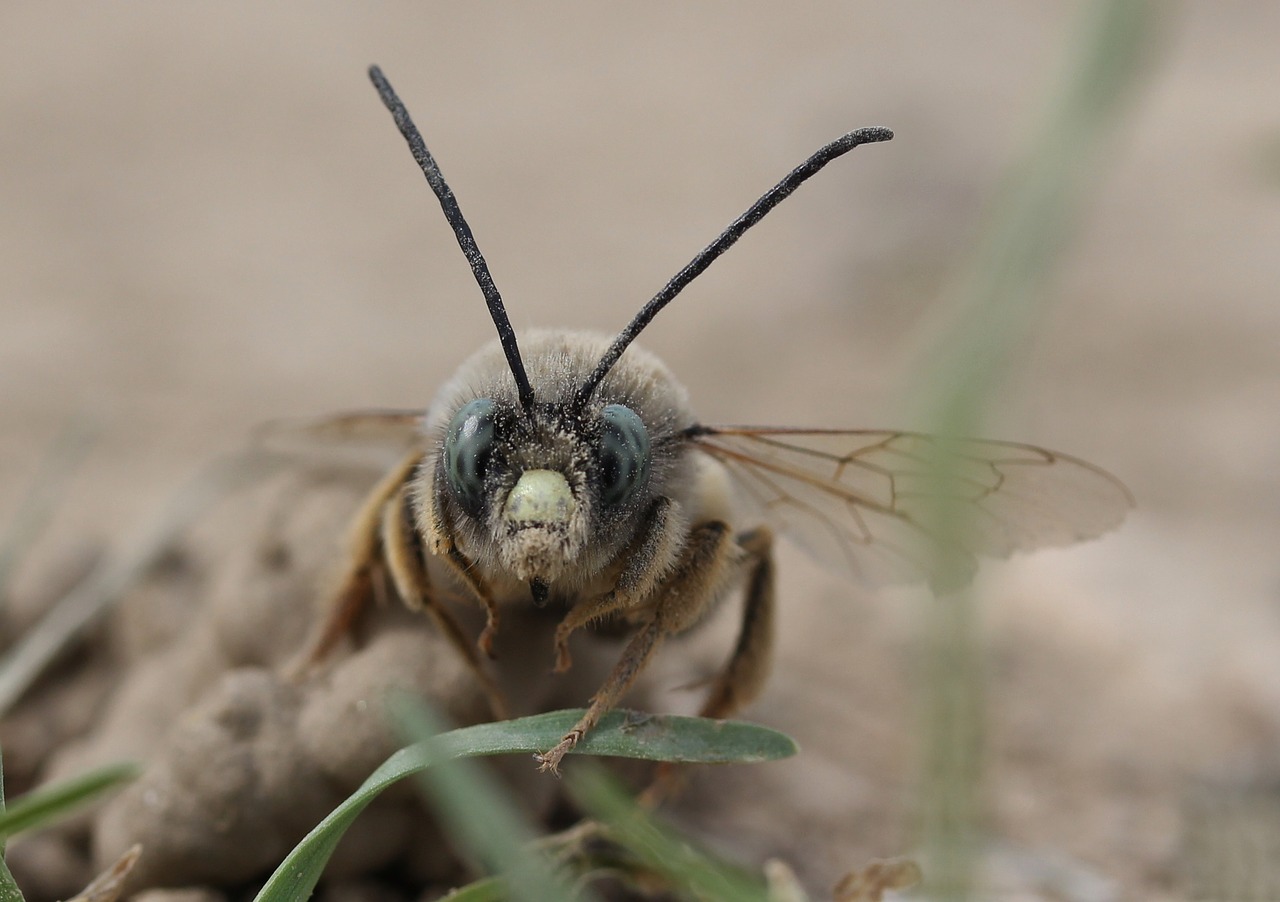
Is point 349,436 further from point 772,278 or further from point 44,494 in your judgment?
point 772,278

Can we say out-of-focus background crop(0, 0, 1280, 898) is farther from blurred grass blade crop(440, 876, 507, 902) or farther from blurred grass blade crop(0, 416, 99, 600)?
blurred grass blade crop(440, 876, 507, 902)

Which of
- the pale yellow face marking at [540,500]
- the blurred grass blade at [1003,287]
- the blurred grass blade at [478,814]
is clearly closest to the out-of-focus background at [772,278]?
the pale yellow face marking at [540,500]

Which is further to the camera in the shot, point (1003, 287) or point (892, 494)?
point (892, 494)

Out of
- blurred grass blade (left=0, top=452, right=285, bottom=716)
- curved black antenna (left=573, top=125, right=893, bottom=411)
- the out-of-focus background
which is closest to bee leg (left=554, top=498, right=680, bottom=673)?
curved black antenna (left=573, top=125, right=893, bottom=411)

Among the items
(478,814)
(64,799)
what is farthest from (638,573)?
(64,799)

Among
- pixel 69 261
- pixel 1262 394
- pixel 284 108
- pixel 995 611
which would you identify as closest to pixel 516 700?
pixel 995 611

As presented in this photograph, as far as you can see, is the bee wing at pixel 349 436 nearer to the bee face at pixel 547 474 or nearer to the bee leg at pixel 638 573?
the bee face at pixel 547 474

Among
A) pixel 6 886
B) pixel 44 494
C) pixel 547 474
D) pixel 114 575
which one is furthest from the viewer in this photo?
pixel 44 494
